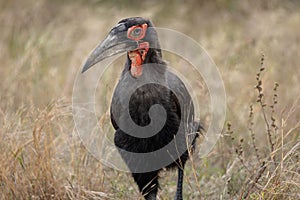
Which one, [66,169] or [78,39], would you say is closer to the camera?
[66,169]

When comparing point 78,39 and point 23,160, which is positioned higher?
point 78,39

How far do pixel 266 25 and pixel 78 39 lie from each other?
73.4 inches

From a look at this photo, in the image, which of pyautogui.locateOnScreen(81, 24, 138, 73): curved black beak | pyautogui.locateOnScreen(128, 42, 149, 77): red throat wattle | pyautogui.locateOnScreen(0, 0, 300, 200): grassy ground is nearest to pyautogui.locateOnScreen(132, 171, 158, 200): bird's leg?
pyautogui.locateOnScreen(0, 0, 300, 200): grassy ground

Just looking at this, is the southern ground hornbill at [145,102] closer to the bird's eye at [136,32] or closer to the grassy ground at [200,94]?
the bird's eye at [136,32]

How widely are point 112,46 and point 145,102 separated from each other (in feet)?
1.08

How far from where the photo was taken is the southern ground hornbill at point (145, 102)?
298 centimetres

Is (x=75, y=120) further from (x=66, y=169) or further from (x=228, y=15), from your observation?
(x=228, y=15)

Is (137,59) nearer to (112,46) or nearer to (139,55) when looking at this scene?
(139,55)

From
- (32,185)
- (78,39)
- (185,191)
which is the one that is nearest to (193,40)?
(78,39)

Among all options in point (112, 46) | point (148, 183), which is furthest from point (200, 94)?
point (112, 46)

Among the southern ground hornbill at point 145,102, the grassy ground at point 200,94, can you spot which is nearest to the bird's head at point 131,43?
the southern ground hornbill at point 145,102

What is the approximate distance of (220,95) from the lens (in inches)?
170

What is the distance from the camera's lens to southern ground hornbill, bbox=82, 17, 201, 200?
9.78ft

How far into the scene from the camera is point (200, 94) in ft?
13.2
